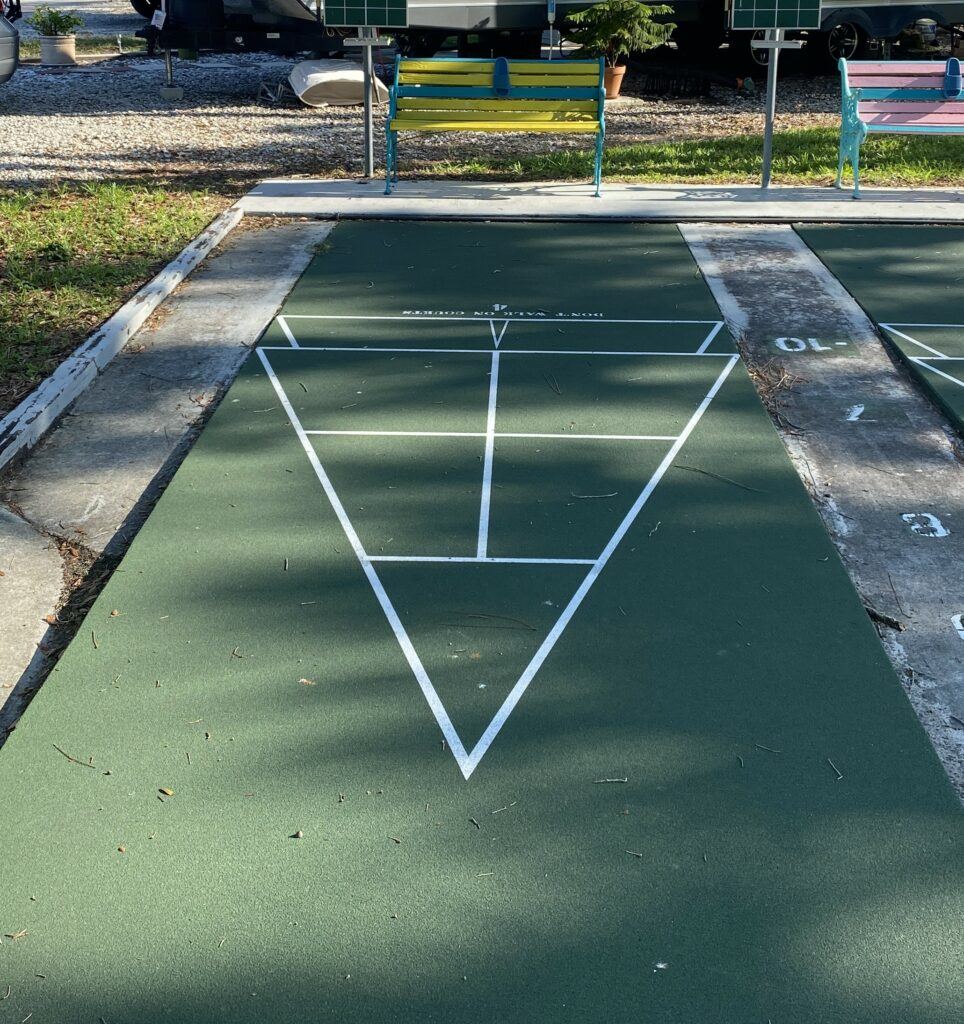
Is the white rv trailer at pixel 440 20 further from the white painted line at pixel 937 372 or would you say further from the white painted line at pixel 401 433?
the white painted line at pixel 401 433

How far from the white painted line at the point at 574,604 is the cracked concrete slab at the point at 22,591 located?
168 cm

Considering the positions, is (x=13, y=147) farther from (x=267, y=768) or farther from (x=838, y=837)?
(x=838, y=837)

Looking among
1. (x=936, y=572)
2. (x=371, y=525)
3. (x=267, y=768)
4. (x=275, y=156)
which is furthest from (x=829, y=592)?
(x=275, y=156)

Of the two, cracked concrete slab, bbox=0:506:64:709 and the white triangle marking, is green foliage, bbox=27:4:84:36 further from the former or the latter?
cracked concrete slab, bbox=0:506:64:709

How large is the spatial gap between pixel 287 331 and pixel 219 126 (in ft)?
29.9

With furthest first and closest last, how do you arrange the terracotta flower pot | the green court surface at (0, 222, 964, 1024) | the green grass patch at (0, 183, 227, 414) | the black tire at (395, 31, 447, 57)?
the black tire at (395, 31, 447, 57), the terracotta flower pot, the green grass patch at (0, 183, 227, 414), the green court surface at (0, 222, 964, 1024)

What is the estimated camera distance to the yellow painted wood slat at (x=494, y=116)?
1249 centimetres

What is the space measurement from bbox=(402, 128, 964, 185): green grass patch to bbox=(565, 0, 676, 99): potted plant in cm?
237

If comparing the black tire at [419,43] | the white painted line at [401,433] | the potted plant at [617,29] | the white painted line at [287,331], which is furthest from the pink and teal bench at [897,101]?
the black tire at [419,43]

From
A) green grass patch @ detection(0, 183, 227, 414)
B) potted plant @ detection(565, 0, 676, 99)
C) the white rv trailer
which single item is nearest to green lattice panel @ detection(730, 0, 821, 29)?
potted plant @ detection(565, 0, 676, 99)

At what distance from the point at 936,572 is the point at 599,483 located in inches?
64.5

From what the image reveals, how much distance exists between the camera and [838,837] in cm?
376

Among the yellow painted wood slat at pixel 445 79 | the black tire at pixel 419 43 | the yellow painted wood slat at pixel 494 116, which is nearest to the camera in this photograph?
the yellow painted wood slat at pixel 494 116

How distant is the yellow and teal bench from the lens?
1253cm
